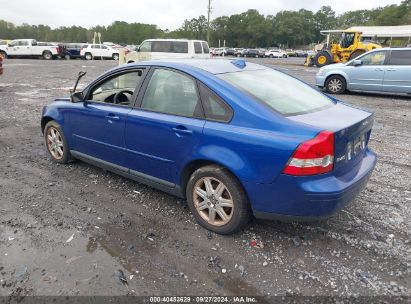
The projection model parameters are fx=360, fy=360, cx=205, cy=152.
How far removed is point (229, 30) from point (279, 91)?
11216 centimetres

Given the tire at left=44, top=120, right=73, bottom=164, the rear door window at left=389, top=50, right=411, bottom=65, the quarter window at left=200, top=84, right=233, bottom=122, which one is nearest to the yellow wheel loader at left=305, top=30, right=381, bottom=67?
the rear door window at left=389, top=50, right=411, bottom=65

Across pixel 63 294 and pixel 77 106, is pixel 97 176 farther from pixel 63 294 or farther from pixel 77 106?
pixel 63 294

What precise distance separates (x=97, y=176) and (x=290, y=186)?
2846 mm

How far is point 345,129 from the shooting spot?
2.91 m

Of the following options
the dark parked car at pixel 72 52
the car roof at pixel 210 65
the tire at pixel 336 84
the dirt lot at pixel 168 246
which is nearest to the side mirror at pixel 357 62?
the tire at pixel 336 84

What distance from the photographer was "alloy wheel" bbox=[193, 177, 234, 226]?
3238mm

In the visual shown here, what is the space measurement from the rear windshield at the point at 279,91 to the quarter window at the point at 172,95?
0.35 m

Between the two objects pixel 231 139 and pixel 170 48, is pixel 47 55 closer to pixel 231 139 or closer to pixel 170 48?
pixel 170 48

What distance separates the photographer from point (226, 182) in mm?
3121

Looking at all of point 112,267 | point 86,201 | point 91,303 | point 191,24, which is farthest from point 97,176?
point 191,24

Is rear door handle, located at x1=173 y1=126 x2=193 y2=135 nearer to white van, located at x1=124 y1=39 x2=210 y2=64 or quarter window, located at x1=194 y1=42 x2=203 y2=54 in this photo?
white van, located at x1=124 y1=39 x2=210 y2=64

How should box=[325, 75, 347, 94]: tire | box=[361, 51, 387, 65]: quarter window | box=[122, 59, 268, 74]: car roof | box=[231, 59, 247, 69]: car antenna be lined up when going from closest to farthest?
box=[122, 59, 268, 74]: car roof
box=[231, 59, 247, 69]: car antenna
box=[361, 51, 387, 65]: quarter window
box=[325, 75, 347, 94]: tire

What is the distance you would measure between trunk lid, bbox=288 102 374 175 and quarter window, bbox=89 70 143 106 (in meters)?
1.93

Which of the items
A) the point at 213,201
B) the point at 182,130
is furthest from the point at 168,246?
the point at 182,130
